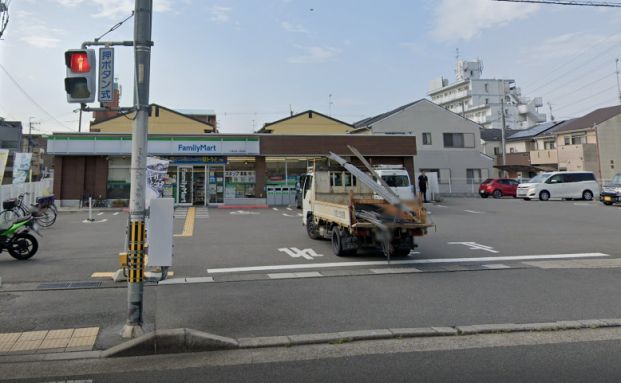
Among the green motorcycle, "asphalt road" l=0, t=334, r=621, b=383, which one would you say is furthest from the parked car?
the green motorcycle

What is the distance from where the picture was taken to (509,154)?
48.1 metres

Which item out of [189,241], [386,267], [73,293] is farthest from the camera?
[189,241]

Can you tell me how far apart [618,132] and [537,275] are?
43.5m

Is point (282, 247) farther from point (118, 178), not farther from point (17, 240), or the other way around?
point (118, 178)

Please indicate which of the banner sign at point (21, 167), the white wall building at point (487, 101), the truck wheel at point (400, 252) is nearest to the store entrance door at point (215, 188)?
the banner sign at point (21, 167)

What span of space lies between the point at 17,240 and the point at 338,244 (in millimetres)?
7149

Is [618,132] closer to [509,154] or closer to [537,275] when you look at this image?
[509,154]

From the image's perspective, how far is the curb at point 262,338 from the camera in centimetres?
419

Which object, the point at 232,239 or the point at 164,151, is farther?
the point at 164,151

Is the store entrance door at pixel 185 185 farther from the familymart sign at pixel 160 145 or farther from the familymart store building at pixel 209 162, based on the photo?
the familymart sign at pixel 160 145

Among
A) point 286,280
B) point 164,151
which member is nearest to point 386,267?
point 286,280

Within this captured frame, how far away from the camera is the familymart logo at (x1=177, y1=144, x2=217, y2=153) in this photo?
24938mm

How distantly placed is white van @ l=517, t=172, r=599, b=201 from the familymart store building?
9.10 meters

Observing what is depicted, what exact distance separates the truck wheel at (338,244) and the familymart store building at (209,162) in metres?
15.9
